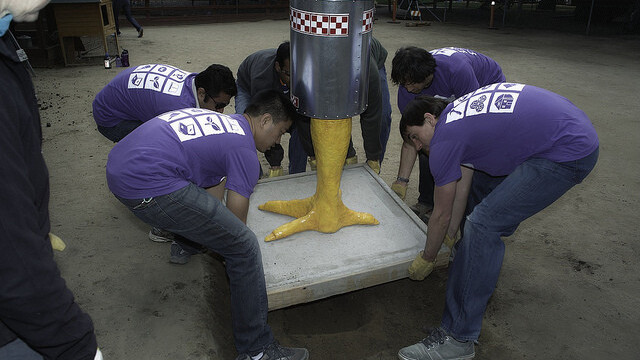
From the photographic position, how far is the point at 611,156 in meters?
5.03

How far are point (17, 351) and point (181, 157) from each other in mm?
1222

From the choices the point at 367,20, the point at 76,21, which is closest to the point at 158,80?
the point at 367,20

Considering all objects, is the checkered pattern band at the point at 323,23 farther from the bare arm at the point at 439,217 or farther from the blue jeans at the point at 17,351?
the blue jeans at the point at 17,351

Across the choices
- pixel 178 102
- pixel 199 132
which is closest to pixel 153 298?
pixel 199 132

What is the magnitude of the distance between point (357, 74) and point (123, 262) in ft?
6.80

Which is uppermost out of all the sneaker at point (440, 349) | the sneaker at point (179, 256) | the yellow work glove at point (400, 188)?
the yellow work glove at point (400, 188)

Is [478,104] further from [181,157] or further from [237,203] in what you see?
[181,157]

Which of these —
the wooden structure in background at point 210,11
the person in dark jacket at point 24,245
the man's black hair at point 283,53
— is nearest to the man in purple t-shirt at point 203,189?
the person in dark jacket at point 24,245

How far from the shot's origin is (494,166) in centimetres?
252

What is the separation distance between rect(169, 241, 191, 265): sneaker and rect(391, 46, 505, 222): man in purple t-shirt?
1890 millimetres

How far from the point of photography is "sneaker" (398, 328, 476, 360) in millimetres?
2523

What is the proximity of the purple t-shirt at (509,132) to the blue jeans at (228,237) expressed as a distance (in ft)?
3.69

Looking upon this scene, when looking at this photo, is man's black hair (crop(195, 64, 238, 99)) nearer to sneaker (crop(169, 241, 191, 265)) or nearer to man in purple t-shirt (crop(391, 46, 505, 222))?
sneaker (crop(169, 241, 191, 265))

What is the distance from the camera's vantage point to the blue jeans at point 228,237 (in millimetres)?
2176
